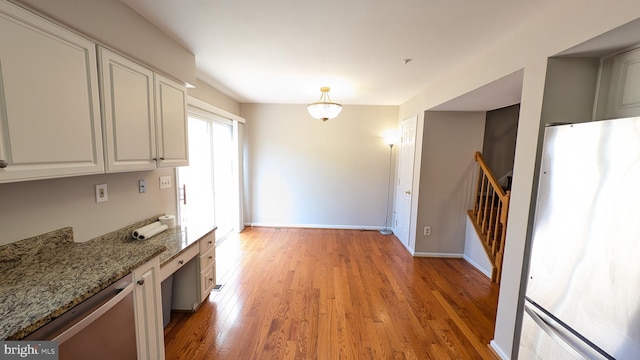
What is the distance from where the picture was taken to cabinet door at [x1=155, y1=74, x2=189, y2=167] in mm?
1851

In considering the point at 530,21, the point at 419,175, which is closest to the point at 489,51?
the point at 530,21

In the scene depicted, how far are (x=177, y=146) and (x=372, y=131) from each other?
342 centimetres

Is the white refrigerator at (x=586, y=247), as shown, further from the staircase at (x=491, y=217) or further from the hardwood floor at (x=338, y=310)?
the staircase at (x=491, y=217)

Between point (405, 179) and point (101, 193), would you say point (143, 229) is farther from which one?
point (405, 179)

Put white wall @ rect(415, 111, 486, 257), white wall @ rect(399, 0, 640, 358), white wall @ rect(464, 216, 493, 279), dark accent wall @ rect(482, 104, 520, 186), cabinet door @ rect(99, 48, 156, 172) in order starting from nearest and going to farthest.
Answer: white wall @ rect(399, 0, 640, 358) < cabinet door @ rect(99, 48, 156, 172) < white wall @ rect(464, 216, 493, 279) < white wall @ rect(415, 111, 486, 257) < dark accent wall @ rect(482, 104, 520, 186)

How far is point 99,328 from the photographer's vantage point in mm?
1046

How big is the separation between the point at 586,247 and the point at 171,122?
2843 mm

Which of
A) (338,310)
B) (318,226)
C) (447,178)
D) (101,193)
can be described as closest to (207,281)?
(101,193)

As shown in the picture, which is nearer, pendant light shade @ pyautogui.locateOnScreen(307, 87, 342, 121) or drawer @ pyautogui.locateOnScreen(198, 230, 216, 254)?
drawer @ pyautogui.locateOnScreen(198, 230, 216, 254)

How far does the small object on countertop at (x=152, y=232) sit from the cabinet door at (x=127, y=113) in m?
0.53

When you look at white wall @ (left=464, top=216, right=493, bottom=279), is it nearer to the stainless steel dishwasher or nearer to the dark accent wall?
the dark accent wall

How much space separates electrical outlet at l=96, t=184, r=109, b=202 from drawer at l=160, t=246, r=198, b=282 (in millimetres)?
658

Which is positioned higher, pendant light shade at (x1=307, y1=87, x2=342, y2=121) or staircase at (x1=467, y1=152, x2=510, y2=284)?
pendant light shade at (x1=307, y1=87, x2=342, y2=121)

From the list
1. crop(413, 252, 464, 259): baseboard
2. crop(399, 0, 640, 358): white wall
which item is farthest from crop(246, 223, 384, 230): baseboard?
crop(399, 0, 640, 358): white wall
